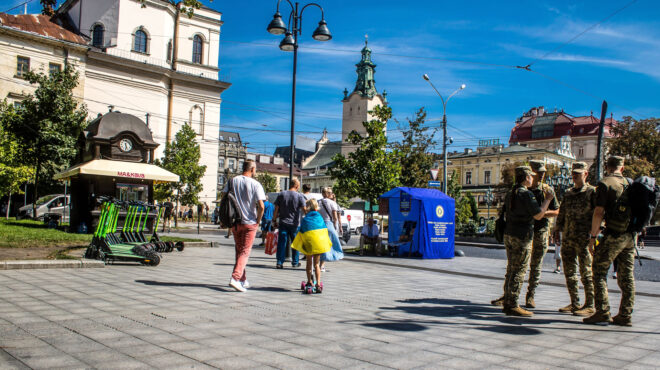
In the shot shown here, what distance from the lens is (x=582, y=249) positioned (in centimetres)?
681

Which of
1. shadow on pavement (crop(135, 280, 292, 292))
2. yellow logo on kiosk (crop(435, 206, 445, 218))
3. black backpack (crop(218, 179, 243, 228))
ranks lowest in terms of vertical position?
shadow on pavement (crop(135, 280, 292, 292))

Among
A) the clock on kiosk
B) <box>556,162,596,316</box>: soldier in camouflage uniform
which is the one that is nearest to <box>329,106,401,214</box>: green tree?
the clock on kiosk

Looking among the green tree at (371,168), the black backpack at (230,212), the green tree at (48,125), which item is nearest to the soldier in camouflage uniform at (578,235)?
the black backpack at (230,212)

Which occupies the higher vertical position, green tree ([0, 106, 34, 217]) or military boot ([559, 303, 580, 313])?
green tree ([0, 106, 34, 217])

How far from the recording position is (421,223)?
56.1 ft

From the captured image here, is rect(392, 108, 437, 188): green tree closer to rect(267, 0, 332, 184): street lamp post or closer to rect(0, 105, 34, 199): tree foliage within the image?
rect(267, 0, 332, 184): street lamp post

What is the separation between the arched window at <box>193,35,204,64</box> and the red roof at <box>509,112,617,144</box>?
6948 centimetres

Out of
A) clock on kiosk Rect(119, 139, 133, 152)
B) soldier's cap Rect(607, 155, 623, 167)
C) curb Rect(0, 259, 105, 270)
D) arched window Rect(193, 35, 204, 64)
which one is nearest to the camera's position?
soldier's cap Rect(607, 155, 623, 167)

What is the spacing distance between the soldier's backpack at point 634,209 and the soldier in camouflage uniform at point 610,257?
0.06 feet

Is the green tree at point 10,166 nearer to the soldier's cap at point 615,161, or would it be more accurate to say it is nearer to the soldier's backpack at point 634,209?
the soldier's cap at point 615,161

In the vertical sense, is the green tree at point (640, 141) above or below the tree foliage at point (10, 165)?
above

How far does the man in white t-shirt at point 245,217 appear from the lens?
7.78 metres

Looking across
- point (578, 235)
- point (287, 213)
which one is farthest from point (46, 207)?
point (578, 235)

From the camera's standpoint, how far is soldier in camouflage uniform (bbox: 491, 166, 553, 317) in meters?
6.55
